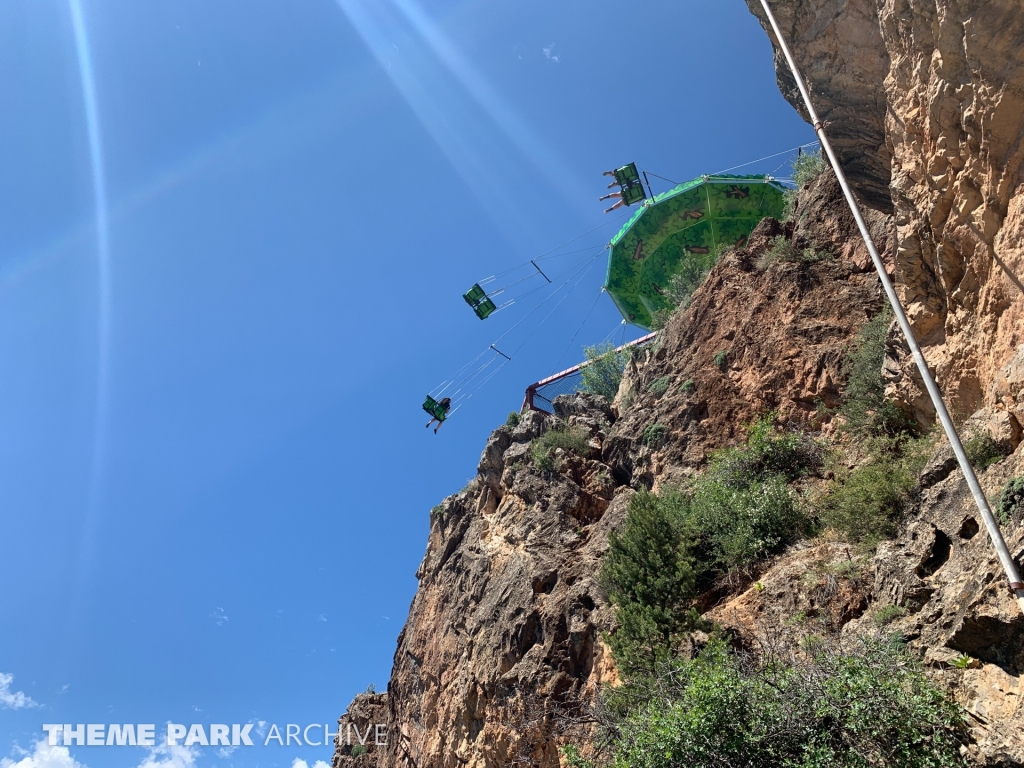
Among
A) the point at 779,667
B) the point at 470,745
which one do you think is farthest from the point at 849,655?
the point at 470,745

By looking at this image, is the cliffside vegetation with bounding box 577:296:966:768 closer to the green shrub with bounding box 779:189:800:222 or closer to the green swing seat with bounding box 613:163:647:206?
the green shrub with bounding box 779:189:800:222

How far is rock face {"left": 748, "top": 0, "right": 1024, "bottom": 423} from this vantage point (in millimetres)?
7449

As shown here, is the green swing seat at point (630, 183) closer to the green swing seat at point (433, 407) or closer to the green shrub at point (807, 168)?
the green shrub at point (807, 168)

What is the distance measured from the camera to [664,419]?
16875 mm

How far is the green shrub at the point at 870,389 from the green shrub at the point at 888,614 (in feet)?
16.3

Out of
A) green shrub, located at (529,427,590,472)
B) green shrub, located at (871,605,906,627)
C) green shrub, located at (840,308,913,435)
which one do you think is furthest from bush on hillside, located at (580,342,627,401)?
green shrub, located at (871,605,906,627)

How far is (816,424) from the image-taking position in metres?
14.6

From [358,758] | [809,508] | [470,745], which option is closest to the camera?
[809,508]

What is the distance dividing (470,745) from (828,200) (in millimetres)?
15515

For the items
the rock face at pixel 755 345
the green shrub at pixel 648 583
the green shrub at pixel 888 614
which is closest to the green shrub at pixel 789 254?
the rock face at pixel 755 345

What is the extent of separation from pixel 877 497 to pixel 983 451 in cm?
255

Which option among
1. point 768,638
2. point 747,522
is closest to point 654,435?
point 747,522

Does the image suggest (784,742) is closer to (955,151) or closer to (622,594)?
(622,594)

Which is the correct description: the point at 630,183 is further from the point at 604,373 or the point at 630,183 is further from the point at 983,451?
the point at 983,451
